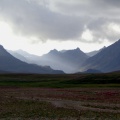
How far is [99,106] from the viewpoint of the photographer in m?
52.1

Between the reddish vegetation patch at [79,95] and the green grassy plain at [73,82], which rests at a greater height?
the green grassy plain at [73,82]

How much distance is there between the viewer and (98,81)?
137 meters

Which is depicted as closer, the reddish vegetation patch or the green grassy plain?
the reddish vegetation patch

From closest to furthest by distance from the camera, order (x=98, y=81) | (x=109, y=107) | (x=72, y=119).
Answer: (x=72, y=119)
(x=109, y=107)
(x=98, y=81)

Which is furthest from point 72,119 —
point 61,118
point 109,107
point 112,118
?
point 109,107

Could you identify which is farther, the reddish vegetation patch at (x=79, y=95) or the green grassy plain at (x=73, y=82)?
the green grassy plain at (x=73, y=82)

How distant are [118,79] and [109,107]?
89009mm

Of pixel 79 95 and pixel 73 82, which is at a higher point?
pixel 73 82

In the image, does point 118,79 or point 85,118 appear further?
point 118,79

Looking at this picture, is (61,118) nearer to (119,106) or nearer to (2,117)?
(2,117)

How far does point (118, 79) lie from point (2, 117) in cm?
10577

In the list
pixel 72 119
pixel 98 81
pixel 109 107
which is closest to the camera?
pixel 72 119

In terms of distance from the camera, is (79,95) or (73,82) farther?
Answer: (73,82)

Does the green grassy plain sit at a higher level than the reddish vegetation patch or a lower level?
higher
